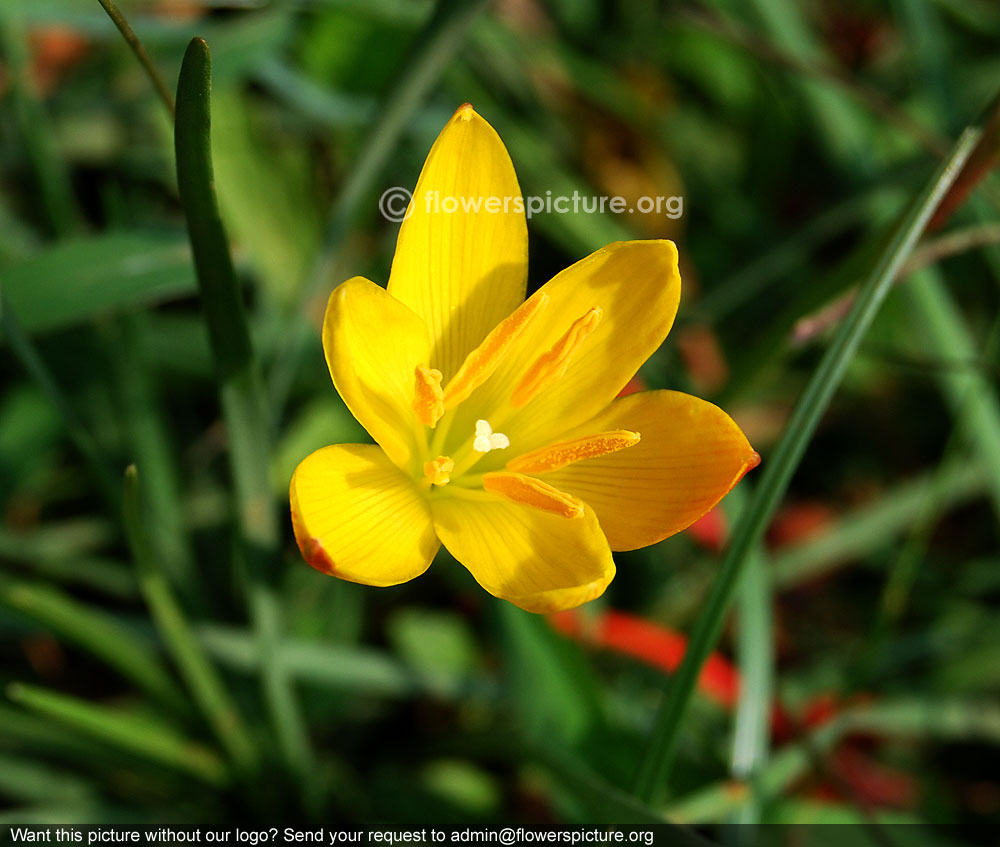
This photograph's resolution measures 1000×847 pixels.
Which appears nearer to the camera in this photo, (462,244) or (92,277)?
(462,244)

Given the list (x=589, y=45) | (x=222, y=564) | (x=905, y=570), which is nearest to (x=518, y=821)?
(x=222, y=564)

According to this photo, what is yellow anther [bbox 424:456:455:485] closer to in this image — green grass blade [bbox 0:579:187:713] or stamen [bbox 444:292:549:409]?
stamen [bbox 444:292:549:409]

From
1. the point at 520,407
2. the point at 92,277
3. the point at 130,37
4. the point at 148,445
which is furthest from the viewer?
the point at 148,445

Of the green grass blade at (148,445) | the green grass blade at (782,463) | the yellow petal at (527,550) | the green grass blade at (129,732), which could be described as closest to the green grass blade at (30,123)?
the green grass blade at (148,445)

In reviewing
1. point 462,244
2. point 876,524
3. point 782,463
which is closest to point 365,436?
point 462,244

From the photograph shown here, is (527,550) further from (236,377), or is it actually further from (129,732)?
(129,732)

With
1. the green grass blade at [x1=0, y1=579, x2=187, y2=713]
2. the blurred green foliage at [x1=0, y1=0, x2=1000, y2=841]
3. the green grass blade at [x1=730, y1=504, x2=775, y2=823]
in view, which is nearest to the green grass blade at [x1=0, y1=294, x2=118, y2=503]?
the blurred green foliage at [x1=0, y1=0, x2=1000, y2=841]
